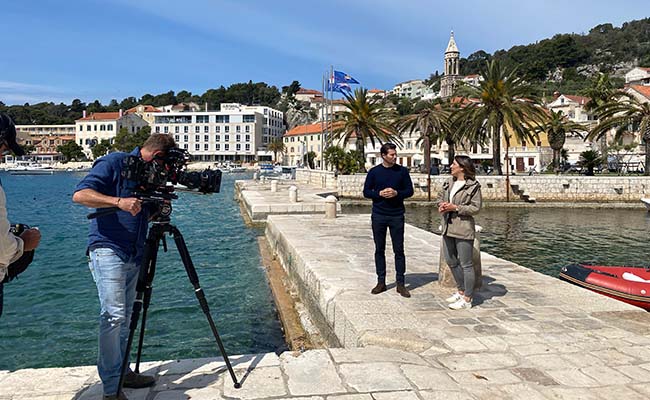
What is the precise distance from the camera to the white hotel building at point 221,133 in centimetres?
11612

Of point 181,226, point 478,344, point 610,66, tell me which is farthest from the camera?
point 610,66

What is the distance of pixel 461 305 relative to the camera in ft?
19.5

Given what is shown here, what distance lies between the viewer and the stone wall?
3123 centimetres

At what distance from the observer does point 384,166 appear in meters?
6.38

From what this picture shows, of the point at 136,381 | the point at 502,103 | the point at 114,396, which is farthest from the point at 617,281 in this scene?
A: the point at 502,103

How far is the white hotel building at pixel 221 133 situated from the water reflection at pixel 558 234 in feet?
296

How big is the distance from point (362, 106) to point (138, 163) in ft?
125

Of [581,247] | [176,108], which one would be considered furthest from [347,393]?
[176,108]

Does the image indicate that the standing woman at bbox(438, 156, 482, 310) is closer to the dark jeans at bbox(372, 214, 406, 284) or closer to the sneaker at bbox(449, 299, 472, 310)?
the sneaker at bbox(449, 299, 472, 310)

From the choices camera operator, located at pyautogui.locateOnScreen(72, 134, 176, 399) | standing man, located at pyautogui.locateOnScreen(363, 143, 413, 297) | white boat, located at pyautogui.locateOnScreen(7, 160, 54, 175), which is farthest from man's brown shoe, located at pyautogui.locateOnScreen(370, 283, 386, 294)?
white boat, located at pyautogui.locateOnScreen(7, 160, 54, 175)

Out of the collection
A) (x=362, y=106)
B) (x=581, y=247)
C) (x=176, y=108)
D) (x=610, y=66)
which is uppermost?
(x=610, y=66)

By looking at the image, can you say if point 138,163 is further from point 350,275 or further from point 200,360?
point 350,275

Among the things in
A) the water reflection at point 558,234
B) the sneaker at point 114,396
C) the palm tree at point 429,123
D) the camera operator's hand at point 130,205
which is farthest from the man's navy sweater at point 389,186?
the palm tree at point 429,123

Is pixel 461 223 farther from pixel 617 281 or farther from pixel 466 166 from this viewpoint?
pixel 617 281
